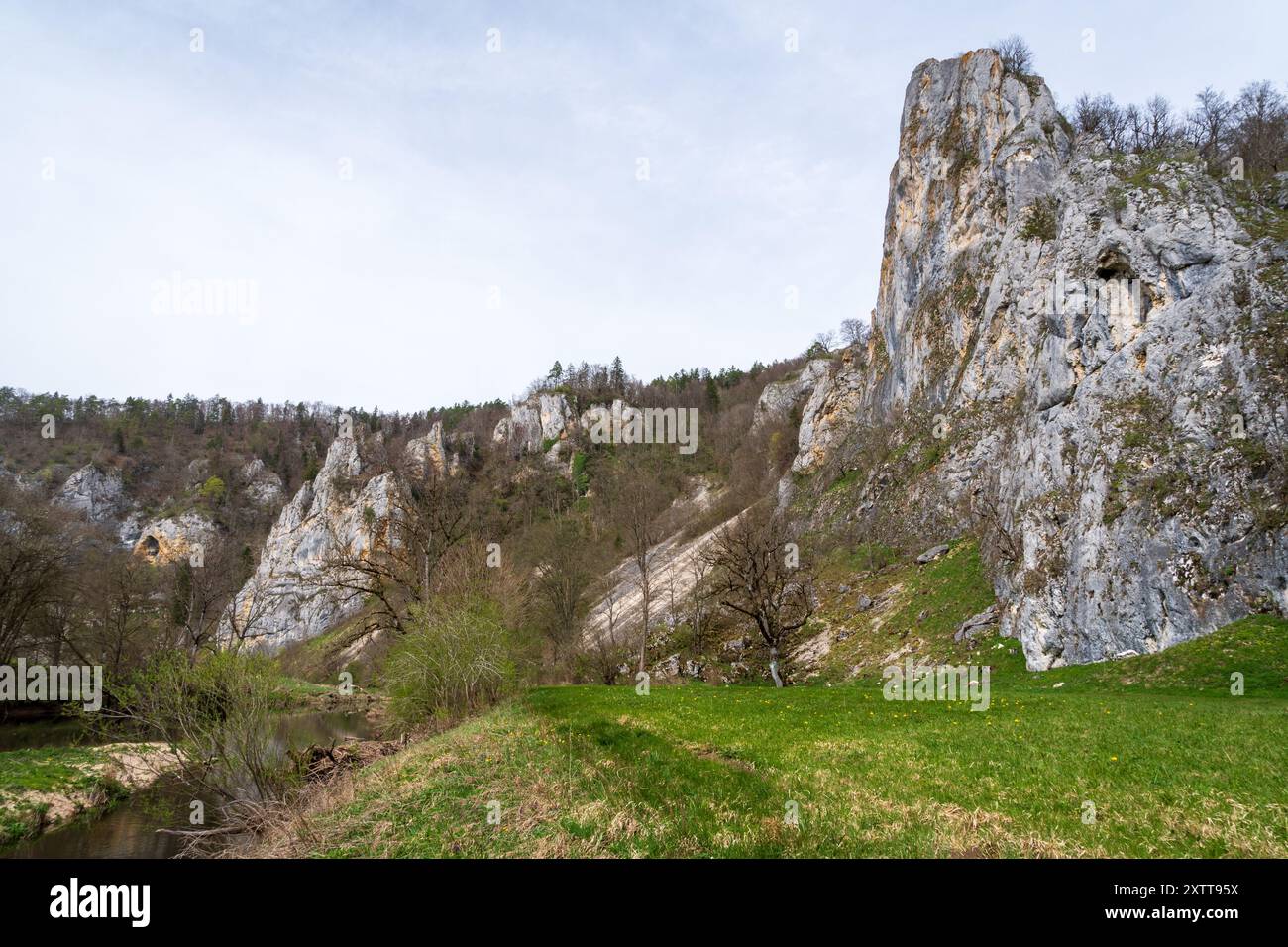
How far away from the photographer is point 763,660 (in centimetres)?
4175

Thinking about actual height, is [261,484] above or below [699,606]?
above

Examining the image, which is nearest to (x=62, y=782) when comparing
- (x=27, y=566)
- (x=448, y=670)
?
(x=448, y=670)

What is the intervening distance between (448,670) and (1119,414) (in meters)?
30.9

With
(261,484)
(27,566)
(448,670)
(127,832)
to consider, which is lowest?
(127,832)

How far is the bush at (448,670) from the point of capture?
1019 inches

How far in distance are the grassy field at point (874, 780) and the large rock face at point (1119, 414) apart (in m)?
3.21

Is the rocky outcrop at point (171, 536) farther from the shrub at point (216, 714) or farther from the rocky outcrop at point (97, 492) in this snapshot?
the shrub at point (216, 714)

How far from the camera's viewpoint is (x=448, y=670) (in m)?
25.8

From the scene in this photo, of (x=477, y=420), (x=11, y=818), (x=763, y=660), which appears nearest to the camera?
(x=11, y=818)

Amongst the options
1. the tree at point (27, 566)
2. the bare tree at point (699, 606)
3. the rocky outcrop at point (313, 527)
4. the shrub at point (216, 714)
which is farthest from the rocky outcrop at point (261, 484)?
the shrub at point (216, 714)

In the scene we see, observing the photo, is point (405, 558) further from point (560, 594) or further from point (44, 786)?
point (44, 786)

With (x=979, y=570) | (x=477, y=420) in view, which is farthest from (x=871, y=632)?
(x=477, y=420)
